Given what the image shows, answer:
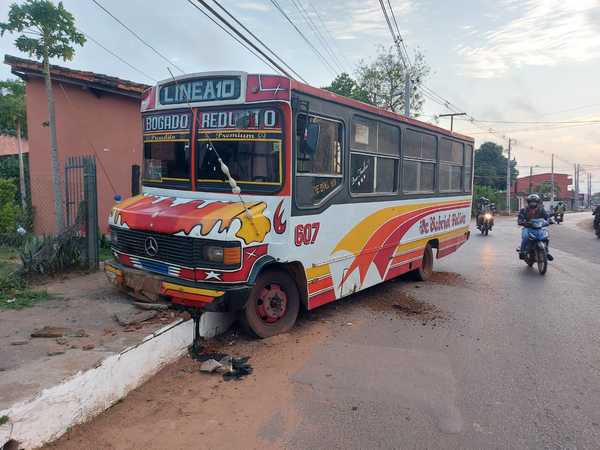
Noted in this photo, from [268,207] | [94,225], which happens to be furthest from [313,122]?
[94,225]

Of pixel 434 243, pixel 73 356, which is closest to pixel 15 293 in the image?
pixel 73 356

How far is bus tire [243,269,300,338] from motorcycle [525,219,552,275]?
6979 mm

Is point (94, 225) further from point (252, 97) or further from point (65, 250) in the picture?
point (252, 97)

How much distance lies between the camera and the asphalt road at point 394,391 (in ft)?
11.1

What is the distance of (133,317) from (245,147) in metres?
2.12

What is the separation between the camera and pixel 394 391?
163 inches

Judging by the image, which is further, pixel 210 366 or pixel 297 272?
pixel 297 272

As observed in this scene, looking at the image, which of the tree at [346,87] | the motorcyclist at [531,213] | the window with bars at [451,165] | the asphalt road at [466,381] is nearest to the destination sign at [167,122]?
the asphalt road at [466,381]

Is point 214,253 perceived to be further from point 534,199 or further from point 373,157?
point 534,199

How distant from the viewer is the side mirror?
199 inches

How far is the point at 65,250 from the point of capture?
711cm

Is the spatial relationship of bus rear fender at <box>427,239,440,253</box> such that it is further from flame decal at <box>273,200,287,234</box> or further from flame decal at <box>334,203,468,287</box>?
flame decal at <box>273,200,287,234</box>

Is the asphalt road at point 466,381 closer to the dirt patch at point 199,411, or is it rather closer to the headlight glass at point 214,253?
the dirt patch at point 199,411

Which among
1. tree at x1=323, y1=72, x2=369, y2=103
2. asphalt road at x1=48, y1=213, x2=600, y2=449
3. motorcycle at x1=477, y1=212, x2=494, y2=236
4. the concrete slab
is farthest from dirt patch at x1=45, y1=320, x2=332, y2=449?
→ tree at x1=323, y1=72, x2=369, y2=103
